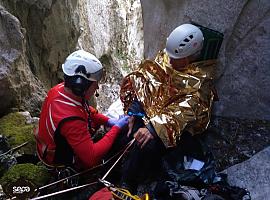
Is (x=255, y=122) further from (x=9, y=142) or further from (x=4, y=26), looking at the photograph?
(x=4, y=26)

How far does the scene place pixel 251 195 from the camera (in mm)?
3859

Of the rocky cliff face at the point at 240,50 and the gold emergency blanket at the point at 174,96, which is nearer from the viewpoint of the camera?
the gold emergency blanket at the point at 174,96

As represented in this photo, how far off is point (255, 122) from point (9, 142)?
110 inches

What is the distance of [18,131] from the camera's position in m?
5.07

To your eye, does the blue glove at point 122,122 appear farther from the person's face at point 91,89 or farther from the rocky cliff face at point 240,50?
the rocky cliff face at point 240,50

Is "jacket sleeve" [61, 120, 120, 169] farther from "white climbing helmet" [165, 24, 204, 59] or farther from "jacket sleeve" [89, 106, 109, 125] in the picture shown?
"white climbing helmet" [165, 24, 204, 59]

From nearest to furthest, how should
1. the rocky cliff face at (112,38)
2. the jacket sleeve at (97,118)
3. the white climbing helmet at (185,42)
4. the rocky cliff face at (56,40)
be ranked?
the white climbing helmet at (185,42) → the jacket sleeve at (97,118) → the rocky cliff face at (56,40) → the rocky cliff face at (112,38)

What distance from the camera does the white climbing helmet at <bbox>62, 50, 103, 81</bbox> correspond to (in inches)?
151

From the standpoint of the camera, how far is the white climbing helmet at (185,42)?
4055 mm

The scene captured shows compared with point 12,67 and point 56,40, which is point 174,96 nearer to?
point 12,67

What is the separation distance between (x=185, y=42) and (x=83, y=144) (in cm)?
136

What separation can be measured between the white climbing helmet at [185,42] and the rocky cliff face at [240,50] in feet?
1.54

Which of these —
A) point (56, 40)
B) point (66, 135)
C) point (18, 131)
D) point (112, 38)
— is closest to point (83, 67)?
point (66, 135)

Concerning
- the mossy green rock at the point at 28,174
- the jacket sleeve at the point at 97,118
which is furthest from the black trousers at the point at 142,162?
the mossy green rock at the point at 28,174
